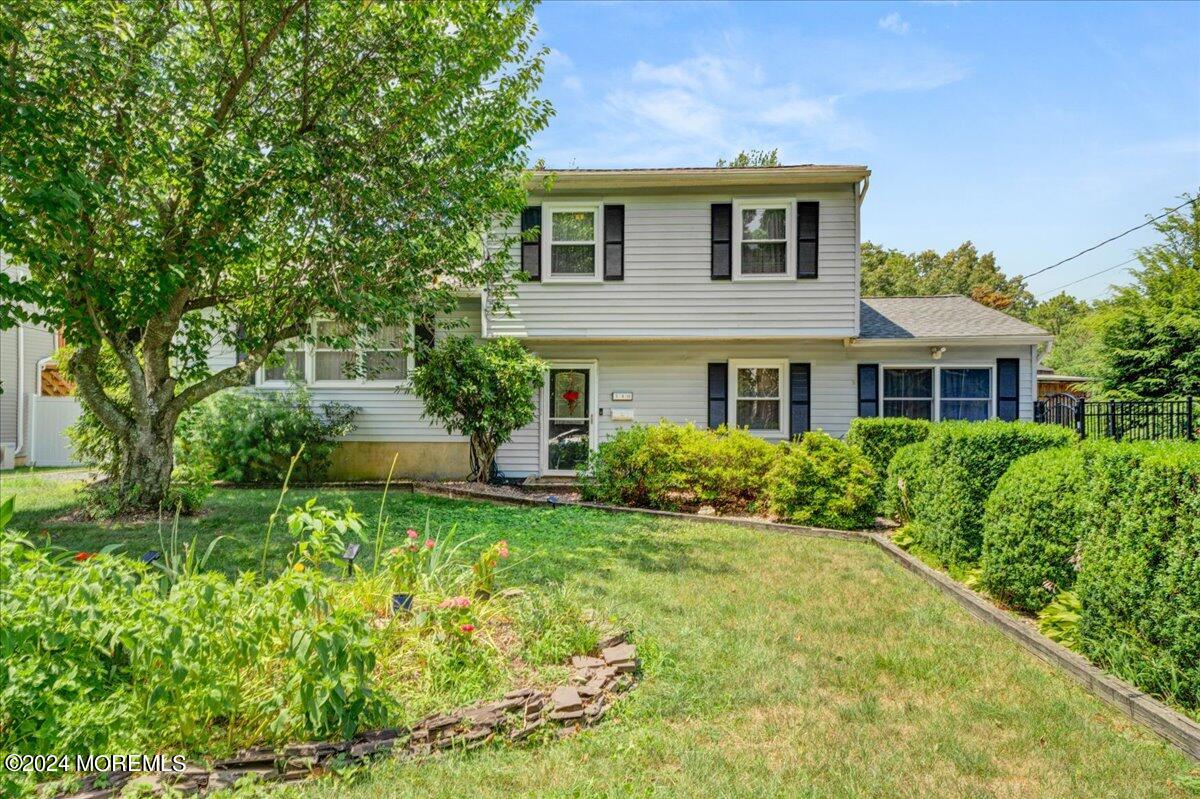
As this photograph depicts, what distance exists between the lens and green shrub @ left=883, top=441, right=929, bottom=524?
6.80 meters

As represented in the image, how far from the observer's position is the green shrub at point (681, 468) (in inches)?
352

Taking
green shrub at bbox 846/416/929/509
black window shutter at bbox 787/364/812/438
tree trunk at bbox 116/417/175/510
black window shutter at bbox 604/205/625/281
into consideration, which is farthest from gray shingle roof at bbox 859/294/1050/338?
tree trunk at bbox 116/417/175/510

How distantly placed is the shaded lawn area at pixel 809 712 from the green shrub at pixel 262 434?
5.58 m

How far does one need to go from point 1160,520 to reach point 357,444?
474 inches

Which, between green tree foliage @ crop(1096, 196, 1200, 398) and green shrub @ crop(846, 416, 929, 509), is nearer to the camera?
green shrub @ crop(846, 416, 929, 509)

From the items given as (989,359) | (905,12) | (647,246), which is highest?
(905,12)

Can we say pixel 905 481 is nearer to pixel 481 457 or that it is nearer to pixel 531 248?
pixel 481 457

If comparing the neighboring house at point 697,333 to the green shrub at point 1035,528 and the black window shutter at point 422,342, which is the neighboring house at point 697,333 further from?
the green shrub at point 1035,528

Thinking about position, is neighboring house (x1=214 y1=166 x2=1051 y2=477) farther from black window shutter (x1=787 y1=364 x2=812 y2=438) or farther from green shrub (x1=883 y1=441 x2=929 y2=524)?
green shrub (x1=883 y1=441 x2=929 y2=524)

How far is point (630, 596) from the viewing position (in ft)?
15.9

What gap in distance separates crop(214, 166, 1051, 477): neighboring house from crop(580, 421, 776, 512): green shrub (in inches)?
96.7

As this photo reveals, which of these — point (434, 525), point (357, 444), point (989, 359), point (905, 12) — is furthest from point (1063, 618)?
point (357, 444)

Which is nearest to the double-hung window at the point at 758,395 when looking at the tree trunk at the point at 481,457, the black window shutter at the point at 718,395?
the black window shutter at the point at 718,395

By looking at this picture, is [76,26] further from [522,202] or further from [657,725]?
[657,725]
